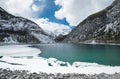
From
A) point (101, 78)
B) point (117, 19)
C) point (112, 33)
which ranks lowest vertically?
point (101, 78)

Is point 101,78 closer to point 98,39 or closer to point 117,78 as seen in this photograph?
point 117,78

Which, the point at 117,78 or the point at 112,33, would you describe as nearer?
the point at 117,78

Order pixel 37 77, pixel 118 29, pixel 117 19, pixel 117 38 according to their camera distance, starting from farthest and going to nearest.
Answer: pixel 117 19
pixel 118 29
pixel 117 38
pixel 37 77

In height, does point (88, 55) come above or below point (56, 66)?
above

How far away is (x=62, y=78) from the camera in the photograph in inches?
942

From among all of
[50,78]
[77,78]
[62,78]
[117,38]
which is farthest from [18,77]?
[117,38]

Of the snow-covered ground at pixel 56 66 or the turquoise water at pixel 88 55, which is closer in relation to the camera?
the snow-covered ground at pixel 56 66

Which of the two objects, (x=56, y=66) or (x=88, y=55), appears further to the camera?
(x=88, y=55)

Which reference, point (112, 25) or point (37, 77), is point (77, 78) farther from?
point (112, 25)

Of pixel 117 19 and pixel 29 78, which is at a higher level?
pixel 117 19

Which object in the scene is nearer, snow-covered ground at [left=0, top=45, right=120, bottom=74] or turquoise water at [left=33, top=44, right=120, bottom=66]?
snow-covered ground at [left=0, top=45, right=120, bottom=74]

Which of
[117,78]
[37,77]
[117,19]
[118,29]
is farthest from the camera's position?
[117,19]

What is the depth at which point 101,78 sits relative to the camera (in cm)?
2350

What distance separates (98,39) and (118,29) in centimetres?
2587
